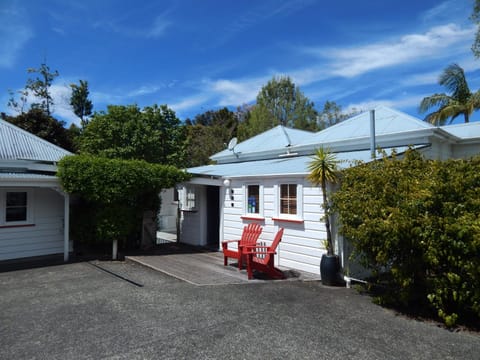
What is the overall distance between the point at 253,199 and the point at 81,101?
24.3 meters

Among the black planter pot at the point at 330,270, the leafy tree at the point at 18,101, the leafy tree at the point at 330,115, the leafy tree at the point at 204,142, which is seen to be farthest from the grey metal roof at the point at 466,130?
the leafy tree at the point at 18,101

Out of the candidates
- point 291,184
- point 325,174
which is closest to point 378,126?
point 291,184

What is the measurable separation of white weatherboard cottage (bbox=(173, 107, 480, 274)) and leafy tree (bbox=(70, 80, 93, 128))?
19215mm

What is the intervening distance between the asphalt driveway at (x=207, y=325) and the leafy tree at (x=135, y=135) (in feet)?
44.7

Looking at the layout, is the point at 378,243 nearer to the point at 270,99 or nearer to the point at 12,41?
the point at 12,41

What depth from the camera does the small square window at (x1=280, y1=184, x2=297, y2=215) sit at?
833 centimetres

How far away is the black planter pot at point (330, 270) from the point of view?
6918 mm

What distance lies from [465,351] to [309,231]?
4115 millimetres

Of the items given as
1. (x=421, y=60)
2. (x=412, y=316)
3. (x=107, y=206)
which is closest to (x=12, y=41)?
(x=107, y=206)

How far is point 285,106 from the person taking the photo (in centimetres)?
3014

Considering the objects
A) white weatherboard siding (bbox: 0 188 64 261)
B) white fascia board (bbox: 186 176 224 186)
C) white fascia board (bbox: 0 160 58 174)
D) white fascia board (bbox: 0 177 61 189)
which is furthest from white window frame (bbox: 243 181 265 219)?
white weatherboard siding (bbox: 0 188 64 261)

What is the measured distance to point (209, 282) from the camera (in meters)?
6.98

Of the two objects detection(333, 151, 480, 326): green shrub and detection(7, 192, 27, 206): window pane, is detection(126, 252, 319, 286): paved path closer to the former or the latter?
detection(333, 151, 480, 326): green shrub

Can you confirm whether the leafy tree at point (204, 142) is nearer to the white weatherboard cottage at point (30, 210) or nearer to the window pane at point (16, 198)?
the white weatherboard cottage at point (30, 210)
